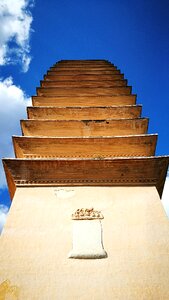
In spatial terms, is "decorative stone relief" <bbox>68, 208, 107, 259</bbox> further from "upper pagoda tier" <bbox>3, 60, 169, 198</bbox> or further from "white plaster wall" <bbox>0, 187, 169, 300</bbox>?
"upper pagoda tier" <bbox>3, 60, 169, 198</bbox>

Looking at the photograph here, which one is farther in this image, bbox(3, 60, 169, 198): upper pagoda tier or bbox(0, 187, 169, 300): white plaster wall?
bbox(3, 60, 169, 198): upper pagoda tier

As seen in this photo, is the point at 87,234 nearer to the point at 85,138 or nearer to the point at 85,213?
the point at 85,213

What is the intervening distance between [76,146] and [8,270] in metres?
3.71

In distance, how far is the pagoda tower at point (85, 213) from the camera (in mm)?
4703

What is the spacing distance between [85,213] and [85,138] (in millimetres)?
2409

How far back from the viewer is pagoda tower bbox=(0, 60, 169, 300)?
4703mm

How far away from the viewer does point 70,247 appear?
17.0ft

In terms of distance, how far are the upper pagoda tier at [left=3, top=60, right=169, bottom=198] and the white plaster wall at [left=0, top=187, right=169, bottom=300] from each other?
1.10ft

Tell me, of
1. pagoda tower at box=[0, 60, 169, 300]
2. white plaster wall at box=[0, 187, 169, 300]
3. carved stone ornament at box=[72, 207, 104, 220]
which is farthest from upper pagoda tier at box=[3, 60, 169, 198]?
carved stone ornament at box=[72, 207, 104, 220]

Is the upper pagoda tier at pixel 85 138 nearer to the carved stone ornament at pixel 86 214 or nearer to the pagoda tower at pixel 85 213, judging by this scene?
the pagoda tower at pixel 85 213

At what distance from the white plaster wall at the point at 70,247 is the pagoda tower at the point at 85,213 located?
17 mm

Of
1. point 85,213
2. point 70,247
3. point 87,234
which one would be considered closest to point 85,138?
point 85,213

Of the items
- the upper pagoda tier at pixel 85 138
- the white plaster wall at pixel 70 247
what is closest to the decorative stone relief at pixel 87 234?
the white plaster wall at pixel 70 247

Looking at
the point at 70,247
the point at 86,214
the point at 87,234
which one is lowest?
the point at 70,247
